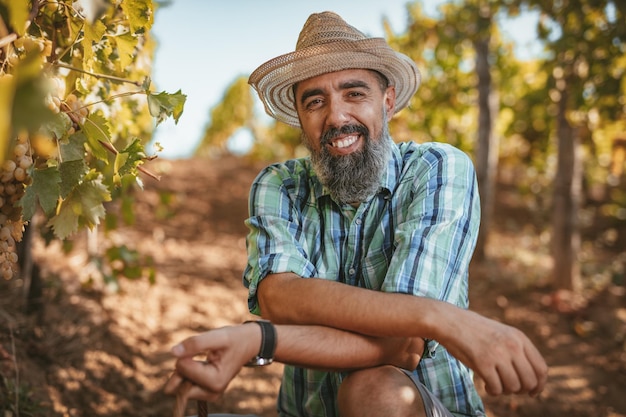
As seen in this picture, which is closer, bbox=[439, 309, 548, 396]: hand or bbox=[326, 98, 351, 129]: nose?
bbox=[439, 309, 548, 396]: hand

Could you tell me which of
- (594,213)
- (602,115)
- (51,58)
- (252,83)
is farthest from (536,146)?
(51,58)

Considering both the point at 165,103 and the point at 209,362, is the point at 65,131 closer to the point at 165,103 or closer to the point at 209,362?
the point at 165,103

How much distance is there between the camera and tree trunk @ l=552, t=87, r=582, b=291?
5.34 m

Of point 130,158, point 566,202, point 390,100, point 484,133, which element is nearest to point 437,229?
point 390,100

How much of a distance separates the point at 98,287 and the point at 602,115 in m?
4.24

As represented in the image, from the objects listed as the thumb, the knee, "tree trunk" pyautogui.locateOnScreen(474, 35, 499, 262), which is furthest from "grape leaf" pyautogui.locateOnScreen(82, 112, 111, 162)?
"tree trunk" pyautogui.locateOnScreen(474, 35, 499, 262)

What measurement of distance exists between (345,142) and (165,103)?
73 cm

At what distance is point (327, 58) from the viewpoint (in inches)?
77.6

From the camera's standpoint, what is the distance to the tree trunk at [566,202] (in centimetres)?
534

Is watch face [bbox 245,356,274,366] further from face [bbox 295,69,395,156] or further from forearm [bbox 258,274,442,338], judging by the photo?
face [bbox 295,69,395,156]

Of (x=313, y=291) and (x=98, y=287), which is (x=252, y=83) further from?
(x=98, y=287)

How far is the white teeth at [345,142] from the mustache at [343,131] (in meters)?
0.02

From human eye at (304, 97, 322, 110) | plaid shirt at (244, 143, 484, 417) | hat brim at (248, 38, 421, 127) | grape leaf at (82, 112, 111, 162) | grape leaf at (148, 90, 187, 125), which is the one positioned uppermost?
hat brim at (248, 38, 421, 127)

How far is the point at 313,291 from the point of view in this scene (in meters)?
1.58
